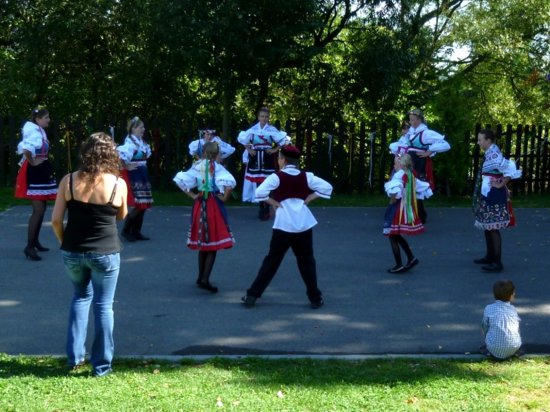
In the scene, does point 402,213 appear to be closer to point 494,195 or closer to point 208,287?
point 494,195

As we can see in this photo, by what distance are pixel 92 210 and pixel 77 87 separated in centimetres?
1594

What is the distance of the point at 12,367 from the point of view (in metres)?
6.16

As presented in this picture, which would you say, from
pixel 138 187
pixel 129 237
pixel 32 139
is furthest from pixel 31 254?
pixel 138 187

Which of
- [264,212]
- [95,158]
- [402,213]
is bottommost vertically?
[264,212]

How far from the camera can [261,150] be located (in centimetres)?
1380

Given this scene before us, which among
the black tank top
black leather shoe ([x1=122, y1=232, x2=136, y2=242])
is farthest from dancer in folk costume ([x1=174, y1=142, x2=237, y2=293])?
black leather shoe ([x1=122, y1=232, x2=136, y2=242])

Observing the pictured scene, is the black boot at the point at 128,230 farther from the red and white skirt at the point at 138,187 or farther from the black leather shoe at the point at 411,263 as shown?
the black leather shoe at the point at 411,263

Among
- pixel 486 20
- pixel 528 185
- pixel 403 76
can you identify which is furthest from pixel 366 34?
pixel 486 20

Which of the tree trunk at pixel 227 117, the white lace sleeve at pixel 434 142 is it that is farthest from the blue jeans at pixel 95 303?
the tree trunk at pixel 227 117

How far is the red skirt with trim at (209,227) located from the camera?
8.52 metres

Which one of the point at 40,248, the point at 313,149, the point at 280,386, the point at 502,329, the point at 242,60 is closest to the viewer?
the point at 280,386

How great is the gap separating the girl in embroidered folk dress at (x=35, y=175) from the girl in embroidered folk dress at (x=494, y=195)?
5286 millimetres

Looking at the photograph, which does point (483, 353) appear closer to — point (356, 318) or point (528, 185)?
point (356, 318)

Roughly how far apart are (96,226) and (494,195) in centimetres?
537
